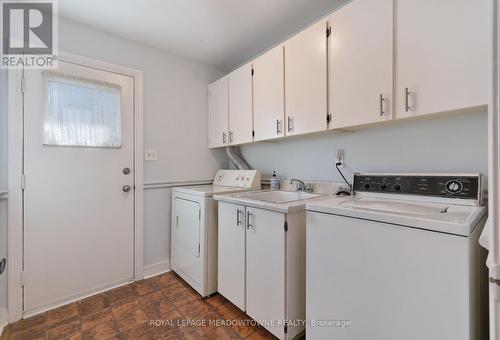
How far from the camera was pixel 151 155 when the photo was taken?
236 centimetres

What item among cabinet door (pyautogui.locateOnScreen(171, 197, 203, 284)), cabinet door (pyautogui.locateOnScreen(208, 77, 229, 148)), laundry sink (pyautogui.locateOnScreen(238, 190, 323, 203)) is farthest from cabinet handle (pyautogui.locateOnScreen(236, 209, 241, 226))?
cabinet door (pyautogui.locateOnScreen(208, 77, 229, 148))

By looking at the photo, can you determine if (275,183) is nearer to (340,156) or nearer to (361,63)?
(340,156)

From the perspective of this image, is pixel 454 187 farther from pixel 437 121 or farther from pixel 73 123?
pixel 73 123

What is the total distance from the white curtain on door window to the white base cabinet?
141cm

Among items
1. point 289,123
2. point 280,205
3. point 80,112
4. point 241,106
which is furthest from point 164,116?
point 280,205

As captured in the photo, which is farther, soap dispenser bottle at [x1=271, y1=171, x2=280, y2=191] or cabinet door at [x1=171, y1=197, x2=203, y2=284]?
soap dispenser bottle at [x1=271, y1=171, x2=280, y2=191]

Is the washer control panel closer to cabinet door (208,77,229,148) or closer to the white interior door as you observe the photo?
cabinet door (208,77,229,148)

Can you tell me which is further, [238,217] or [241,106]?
[241,106]

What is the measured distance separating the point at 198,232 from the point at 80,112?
4.77 feet

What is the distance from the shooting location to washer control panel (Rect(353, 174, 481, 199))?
1.16m

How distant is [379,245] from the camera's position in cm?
103

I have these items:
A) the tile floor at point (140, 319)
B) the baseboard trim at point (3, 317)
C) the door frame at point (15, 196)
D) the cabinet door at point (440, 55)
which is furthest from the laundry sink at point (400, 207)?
the baseboard trim at point (3, 317)

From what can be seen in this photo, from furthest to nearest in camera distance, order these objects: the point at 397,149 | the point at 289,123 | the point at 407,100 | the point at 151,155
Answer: the point at 151,155
the point at 289,123
the point at 397,149
the point at 407,100

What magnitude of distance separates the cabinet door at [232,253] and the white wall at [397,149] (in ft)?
2.54
